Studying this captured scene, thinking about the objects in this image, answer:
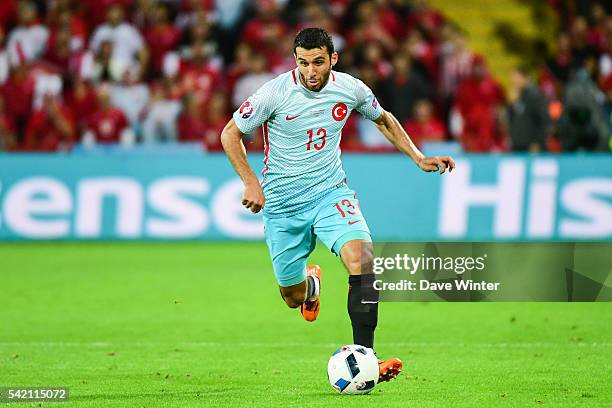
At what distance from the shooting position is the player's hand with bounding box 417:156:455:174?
734 centimetres

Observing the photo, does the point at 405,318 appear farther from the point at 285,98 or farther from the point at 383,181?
the point at 383,181

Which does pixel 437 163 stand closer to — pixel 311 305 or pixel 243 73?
pixel 311 305

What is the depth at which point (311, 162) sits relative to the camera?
7.71 m

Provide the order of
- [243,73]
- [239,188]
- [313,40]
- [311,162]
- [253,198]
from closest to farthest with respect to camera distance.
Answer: [253,198] → [313,40] → [311,162] → [239,188] → [243,73]

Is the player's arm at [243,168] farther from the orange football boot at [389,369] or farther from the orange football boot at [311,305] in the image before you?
the orange football boot at [311,305]

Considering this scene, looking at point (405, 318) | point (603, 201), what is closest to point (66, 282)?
point (405, 318)

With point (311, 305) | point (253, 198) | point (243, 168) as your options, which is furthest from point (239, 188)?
point (253, 198)

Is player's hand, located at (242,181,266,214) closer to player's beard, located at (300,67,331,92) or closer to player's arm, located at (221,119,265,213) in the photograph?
player's arm, located at (221,119,265,213)

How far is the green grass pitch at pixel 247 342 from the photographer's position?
6.92 meters

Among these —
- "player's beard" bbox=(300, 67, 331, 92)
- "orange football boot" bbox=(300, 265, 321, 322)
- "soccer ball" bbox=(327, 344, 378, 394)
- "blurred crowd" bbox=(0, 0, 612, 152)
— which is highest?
"blurred crowd" bbox=(0, 0, 612, 152)

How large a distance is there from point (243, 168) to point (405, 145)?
120cm

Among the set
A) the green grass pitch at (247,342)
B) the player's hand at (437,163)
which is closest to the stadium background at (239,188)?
the green grass pitch at (247,342)

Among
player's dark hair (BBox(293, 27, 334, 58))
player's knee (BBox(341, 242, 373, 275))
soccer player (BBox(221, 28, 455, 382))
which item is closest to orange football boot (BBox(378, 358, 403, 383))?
soccer player (BBox(221, 28, 455, 382))

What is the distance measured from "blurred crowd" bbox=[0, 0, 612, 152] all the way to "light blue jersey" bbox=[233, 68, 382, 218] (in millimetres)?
9318
